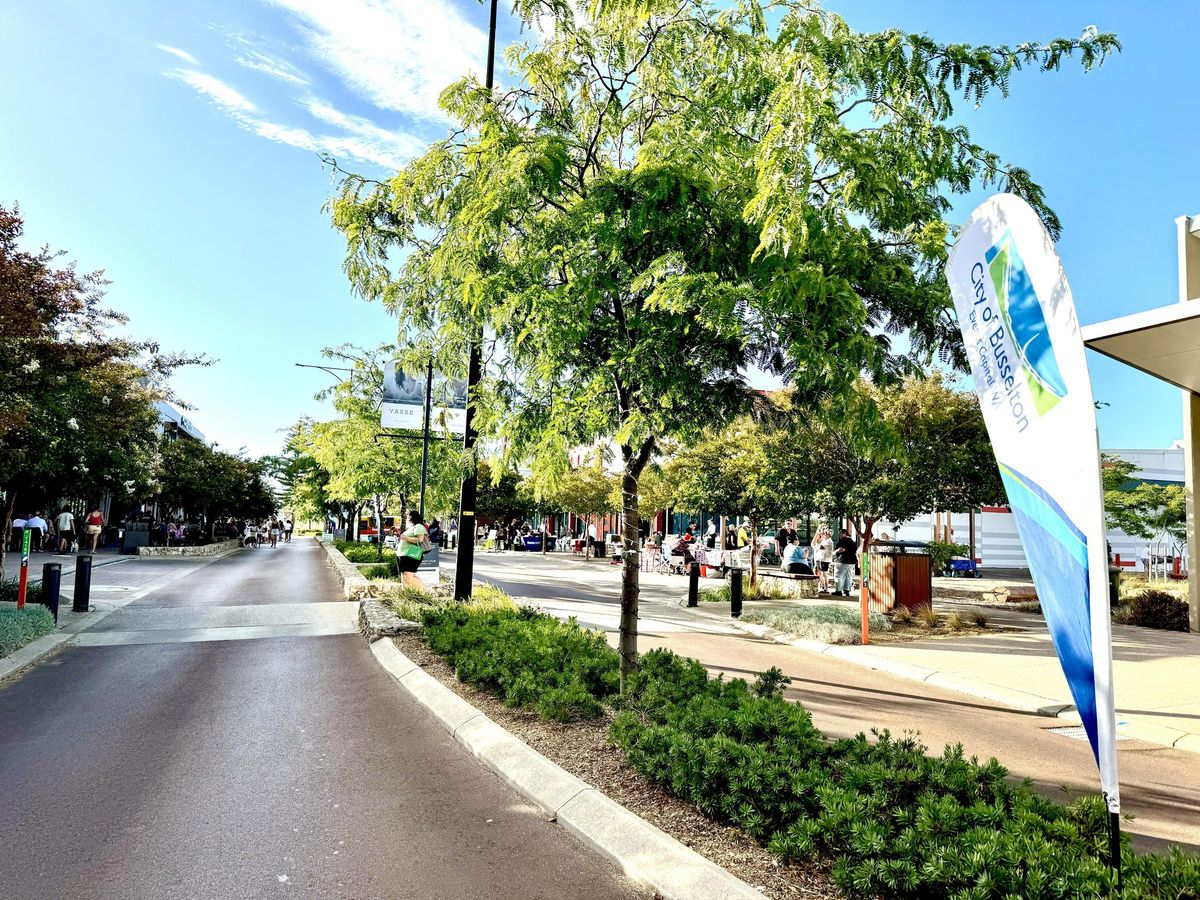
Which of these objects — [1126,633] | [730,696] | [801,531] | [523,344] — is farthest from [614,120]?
[801,531]

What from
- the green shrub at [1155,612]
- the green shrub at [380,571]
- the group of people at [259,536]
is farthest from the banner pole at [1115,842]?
the group of people at [259,536]

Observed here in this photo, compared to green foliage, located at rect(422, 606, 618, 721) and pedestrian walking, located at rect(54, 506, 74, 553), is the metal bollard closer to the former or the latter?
green foliage, located at rect(422, 606, 618, 721)

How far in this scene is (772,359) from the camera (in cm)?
640

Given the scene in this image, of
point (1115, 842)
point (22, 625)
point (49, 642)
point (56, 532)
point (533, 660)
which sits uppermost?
point (1115, 842)

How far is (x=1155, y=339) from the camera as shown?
10.2 metres

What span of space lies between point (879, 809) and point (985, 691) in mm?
5592

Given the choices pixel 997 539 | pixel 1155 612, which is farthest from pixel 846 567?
pixel 997 539

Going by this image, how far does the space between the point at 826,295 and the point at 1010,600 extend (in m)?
17.1

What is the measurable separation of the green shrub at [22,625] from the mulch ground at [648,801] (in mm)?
5956

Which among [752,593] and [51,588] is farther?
[752,593]

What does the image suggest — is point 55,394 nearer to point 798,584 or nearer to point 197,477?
point 798,584

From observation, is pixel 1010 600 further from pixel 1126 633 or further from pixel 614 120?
pixel 614 120

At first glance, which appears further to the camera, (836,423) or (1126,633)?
(1126,633)

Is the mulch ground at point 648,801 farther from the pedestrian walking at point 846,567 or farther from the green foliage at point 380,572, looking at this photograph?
the pedestrian walking at point 846,567
